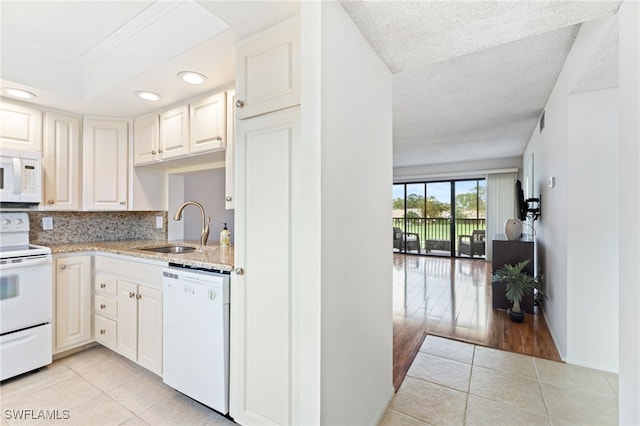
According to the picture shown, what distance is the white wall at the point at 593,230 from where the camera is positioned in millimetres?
2113

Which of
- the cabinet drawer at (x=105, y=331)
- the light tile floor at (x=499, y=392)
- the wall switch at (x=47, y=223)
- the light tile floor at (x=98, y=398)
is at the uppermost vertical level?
the wall switch at (x=47, y=223)

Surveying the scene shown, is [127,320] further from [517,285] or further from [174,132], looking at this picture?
[517,285]

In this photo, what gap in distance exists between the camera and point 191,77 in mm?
2037

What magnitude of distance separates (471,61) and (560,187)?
51.9 inches

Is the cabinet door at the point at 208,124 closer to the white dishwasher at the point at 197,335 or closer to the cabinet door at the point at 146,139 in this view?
the cabinet door at the point at 146,139

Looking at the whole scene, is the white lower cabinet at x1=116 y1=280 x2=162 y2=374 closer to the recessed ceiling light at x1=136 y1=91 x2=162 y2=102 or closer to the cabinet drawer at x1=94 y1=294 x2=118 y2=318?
the cabinet drawer at x1=94 y1=294 x2=118 y2=318

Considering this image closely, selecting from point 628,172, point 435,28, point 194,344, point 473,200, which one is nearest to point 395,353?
point 194,344

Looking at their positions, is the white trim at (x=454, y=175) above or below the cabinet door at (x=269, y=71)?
above

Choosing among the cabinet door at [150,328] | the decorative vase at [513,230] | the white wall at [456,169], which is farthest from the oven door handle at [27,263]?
the white wall at [456,169]

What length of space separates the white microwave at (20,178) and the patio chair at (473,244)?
7752 millimetres

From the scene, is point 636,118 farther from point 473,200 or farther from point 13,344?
point 473,200

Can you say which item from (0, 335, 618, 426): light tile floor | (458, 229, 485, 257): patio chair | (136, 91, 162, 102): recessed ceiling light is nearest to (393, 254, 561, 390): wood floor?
(0, 335, 618, 426): light tile floor

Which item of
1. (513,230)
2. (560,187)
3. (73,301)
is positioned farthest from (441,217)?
(73,301)

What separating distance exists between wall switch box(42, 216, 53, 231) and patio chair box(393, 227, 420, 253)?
7.10 meters
